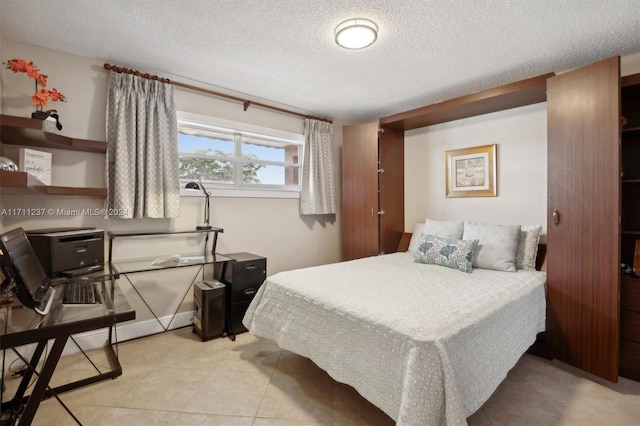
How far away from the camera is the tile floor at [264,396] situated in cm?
168

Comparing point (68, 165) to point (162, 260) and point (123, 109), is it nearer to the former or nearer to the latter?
point (123, 109)

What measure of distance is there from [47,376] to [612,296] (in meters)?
3.27

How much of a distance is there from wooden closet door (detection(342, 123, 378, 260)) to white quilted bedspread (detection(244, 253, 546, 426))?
124 centimetres

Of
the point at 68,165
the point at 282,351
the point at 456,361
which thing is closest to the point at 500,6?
the point at 456,361

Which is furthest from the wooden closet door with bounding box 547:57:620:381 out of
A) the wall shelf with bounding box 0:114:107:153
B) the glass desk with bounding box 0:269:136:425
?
the wall shelf with bounding box 0:114:107:153

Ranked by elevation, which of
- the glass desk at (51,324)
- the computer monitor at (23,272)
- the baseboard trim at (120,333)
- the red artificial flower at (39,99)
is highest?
the red artificial flower at (39,99)

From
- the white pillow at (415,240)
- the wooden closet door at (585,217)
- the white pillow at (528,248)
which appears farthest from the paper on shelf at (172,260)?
the wooden closet door at (585,217)

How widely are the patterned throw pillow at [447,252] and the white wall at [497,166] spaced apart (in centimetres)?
76

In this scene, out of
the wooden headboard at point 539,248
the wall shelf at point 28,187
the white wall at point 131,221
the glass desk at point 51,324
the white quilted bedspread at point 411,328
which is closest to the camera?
the glass desk at point 51,324

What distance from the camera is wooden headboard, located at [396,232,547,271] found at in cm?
267

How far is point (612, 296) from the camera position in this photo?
80.7 inches

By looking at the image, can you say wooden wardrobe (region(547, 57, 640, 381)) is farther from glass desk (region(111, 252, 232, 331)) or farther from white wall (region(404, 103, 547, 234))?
glass desk (region(111, 252, 232, 331))

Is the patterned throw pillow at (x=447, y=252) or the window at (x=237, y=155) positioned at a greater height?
the window at (x=237, y=155)

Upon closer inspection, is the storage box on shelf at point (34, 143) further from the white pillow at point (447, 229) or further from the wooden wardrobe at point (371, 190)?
the white pillow at point (447, 229)
